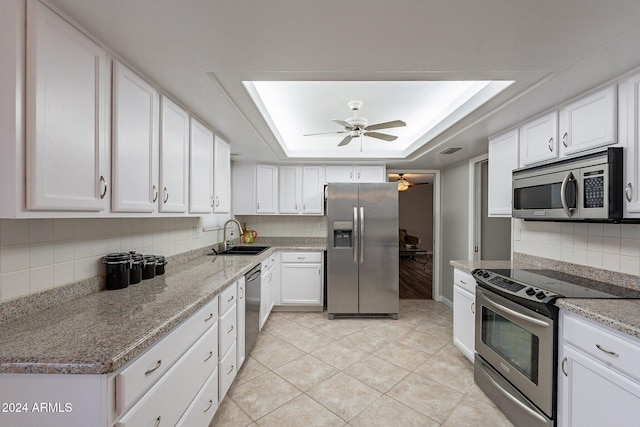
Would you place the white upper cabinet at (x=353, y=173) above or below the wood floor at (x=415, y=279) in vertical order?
above

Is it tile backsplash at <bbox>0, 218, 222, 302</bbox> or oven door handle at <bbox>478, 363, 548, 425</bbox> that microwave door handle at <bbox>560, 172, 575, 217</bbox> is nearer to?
oven door handle at <bbox>478, 363, 548, 425</bbox>

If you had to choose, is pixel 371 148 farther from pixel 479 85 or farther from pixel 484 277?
pixel 484 277

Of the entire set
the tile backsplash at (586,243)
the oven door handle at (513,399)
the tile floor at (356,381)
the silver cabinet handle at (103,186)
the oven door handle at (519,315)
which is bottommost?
the tile floor at (356,381)

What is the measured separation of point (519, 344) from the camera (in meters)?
1.72

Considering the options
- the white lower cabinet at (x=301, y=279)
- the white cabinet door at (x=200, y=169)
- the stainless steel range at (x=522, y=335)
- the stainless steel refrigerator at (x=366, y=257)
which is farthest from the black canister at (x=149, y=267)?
the stainless steel range at (x=522, y=335)

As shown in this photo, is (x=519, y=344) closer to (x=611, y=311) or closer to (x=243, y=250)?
(x=611, y=311)

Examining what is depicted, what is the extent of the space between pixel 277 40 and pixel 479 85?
64.2 inches

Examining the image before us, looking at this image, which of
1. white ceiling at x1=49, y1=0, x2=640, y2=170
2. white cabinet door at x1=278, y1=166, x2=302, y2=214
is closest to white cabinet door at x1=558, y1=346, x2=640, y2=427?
white ceiling at x1=49, y1=0, x2=640, y2=170

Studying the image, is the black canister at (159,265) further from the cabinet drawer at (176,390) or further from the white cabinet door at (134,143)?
the cabinet drawer at (176,390)

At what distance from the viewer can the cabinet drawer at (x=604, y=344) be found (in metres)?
1.14

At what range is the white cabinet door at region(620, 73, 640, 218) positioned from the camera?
145 cm

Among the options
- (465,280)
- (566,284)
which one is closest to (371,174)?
(465,280)

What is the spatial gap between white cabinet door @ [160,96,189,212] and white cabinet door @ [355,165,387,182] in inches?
102

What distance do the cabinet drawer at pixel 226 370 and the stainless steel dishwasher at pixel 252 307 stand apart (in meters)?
0.31
